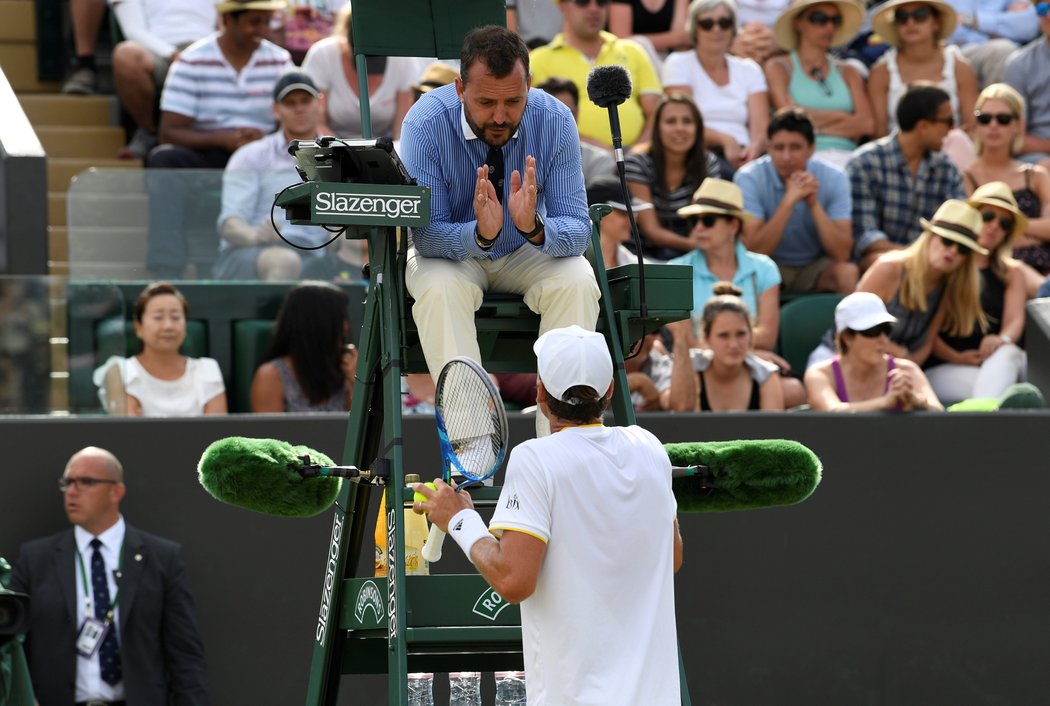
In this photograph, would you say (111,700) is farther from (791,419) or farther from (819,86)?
(819,86)

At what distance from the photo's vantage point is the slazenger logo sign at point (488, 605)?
5.04m

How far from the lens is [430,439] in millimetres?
7836

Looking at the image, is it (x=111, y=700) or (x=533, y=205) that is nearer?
(x=533, y=205)

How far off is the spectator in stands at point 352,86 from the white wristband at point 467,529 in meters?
6.05

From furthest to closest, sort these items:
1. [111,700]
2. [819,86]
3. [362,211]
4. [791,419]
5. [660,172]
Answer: [819,86] → [660,172] → [791,419] → [111,700] → [362,211]

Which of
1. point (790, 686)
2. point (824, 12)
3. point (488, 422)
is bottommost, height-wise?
point (790, 686)

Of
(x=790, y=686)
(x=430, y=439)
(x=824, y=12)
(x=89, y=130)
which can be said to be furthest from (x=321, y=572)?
(x=824, y=12)

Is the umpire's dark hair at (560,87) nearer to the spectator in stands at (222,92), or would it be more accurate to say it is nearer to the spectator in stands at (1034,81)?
the spectator in stands at (222,92)

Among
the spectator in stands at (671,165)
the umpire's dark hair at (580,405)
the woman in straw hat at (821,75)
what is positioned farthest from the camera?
the woman in straw hat at (821,75)

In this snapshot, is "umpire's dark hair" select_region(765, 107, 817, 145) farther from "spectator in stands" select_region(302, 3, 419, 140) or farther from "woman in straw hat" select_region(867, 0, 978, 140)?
"spectator in stands" select_region(302, 3, 419, 140)

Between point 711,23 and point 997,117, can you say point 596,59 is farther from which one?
point 997,117

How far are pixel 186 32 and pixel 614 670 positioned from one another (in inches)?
303

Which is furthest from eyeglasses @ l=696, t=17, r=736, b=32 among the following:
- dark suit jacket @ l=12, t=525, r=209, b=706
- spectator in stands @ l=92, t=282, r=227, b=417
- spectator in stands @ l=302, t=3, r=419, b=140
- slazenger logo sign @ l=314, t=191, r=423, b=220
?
slazenger logo sign @ l=314, t=191, r=423, b=220

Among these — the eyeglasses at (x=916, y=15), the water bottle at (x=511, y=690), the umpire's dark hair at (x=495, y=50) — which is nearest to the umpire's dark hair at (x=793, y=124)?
the eyeglasses at (x=916, y=15)
